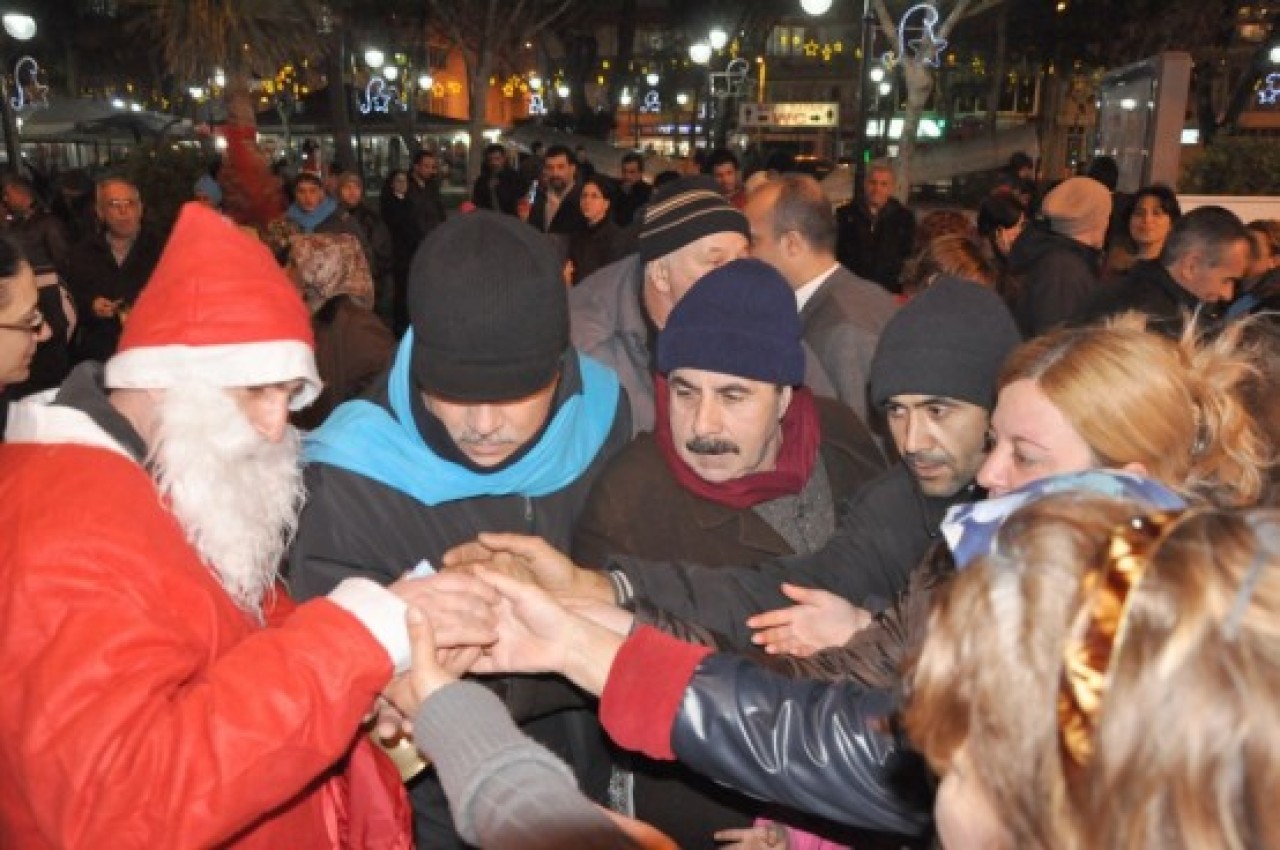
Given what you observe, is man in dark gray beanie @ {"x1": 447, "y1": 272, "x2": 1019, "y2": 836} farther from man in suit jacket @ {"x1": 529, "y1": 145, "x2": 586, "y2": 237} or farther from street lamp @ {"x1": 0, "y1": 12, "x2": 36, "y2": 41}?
street lamp @ {"x1": 0, "y1": 12, "x2": 36, "y2": 41}

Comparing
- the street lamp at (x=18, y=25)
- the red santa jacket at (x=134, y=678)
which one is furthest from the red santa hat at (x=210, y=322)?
the street lamp at (x=18, y=25)

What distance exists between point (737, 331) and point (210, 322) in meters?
1.31

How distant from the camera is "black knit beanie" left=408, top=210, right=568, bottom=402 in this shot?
2.46m

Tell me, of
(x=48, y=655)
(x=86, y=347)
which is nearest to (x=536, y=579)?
(x=48, y=655)

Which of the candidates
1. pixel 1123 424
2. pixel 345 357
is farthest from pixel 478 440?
pixel 345 357

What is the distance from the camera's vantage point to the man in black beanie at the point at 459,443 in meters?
2.47

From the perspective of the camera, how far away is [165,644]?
1671 millimetres

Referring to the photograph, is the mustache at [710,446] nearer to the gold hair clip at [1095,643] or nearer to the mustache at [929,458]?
the mustache at [929,458]

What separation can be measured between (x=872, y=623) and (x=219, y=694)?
1363 mm

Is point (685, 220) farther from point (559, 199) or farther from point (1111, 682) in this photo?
point (559, 199)

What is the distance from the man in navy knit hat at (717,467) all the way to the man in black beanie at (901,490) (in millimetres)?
118

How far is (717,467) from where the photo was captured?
9.01 feet

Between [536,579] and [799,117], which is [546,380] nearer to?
[536,579]

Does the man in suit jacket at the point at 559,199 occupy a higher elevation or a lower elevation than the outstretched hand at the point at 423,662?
higher
